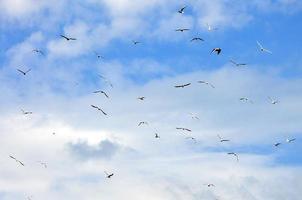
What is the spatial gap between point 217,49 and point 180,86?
40.6 ft

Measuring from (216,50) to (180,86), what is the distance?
11811 millimetres

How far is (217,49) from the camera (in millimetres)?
43312

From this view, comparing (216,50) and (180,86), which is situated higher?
(216,50)

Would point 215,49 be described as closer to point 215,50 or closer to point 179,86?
point 215,50

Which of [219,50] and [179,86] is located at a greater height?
[219,50]

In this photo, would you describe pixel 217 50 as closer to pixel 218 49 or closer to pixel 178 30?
pixel 218 49

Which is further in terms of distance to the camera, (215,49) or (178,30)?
(178,30)

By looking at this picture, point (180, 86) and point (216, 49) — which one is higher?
point (216, 49)

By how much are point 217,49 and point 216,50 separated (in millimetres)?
977

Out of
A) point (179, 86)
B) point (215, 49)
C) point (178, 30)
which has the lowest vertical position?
point (179, 86)

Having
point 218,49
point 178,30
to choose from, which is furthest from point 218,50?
point 178,30

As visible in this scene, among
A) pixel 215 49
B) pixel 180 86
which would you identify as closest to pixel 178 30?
pixel 215 49

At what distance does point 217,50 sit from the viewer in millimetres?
43094

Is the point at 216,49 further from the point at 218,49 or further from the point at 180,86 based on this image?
the point at 180,86
